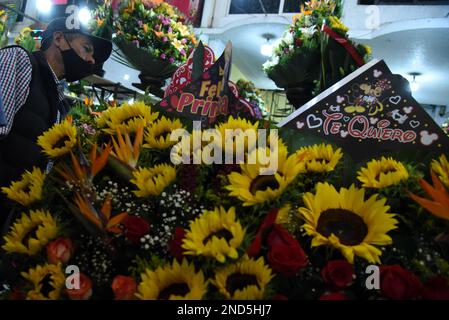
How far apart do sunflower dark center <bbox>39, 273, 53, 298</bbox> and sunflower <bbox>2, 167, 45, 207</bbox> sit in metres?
0.20

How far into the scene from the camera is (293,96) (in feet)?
4.80

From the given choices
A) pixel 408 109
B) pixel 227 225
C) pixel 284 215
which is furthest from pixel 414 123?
pixel 227 225

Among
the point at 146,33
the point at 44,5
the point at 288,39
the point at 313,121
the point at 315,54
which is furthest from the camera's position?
the point at 44,5

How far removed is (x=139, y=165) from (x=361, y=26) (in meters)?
6.99

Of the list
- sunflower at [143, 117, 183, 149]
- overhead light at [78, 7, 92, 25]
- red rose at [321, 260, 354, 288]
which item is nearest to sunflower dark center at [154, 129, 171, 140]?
sunflower at [143, 117, 183, 149]

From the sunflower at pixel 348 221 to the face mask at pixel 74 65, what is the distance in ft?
4.84

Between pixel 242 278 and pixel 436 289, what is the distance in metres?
0.27

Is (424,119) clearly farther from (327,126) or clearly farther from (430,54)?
(430,54)

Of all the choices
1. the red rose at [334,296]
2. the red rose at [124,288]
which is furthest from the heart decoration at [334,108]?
the red rose at [124,288]

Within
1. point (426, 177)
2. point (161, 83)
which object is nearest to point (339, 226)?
point (426, 177)

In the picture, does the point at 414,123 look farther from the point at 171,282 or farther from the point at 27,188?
the point at 27,188

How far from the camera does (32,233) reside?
2.50ft

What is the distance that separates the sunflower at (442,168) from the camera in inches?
28.1

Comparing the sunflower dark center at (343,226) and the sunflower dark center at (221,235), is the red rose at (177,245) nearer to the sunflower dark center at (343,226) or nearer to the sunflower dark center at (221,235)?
the sunflower dark center at (221,235)
